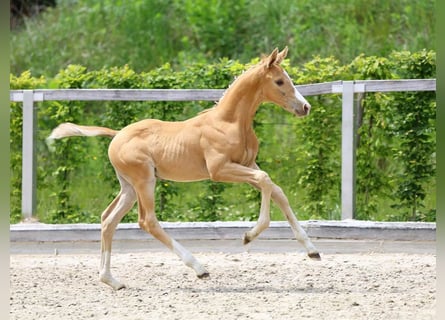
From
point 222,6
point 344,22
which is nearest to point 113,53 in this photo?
point 222,6

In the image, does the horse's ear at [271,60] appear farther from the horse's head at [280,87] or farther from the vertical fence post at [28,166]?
the vertical fence post at [28,166]

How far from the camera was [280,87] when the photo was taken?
20.2ft

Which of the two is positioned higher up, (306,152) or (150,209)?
(306,152)

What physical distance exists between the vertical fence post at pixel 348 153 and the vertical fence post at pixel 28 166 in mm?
3266

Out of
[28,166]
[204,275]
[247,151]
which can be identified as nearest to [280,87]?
[247,151]

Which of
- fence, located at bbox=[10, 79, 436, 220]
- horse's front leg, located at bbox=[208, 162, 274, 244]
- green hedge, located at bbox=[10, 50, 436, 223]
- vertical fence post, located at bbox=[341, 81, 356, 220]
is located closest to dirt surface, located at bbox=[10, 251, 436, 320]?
horse's front leg, located at bbox=[208, 162, 274, 244]

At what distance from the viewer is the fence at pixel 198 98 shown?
8.09m

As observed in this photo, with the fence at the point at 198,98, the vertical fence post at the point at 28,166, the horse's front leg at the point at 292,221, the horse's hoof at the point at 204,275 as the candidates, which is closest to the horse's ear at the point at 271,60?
the horse's front leg at the point at 292,221

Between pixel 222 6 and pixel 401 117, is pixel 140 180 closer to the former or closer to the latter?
pixel 401 117

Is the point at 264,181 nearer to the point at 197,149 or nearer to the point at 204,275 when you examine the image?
the point at 197,149

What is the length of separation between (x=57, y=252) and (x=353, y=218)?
2993 millimetres

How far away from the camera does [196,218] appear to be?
29.7 ft

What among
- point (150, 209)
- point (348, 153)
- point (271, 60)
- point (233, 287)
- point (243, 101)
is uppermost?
point (271, 60)

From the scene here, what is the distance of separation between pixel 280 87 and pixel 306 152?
2713mm
